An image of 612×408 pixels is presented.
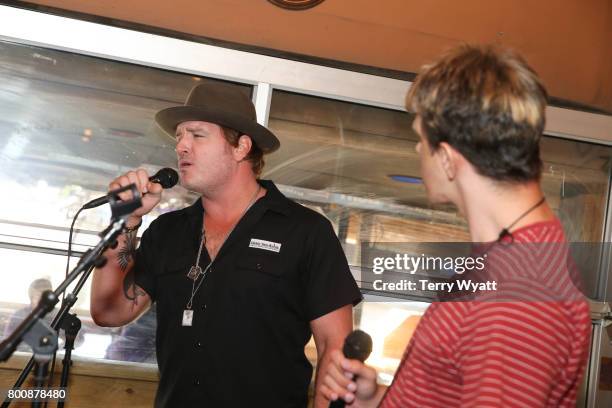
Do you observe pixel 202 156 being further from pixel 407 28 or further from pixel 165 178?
pixel 407 28

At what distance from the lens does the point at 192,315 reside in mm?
2443

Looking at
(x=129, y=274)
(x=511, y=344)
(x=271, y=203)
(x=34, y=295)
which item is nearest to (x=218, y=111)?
(x=271, y=203)

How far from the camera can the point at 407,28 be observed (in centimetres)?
351

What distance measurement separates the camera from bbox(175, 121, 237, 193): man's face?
260 cm

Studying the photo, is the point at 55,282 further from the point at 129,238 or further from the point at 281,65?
the point at 281,65

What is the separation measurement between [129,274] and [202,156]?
500 millimetres

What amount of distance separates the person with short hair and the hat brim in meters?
1.39

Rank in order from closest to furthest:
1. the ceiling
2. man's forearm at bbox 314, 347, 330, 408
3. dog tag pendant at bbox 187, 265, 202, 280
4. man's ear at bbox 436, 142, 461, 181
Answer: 1. man's ear at bbox 436, 142, 461, 181
2. man's forearm at bbox 314, 347, 330, 408
3. dog tag pendant at bbox 187, 265, 202, 280
4. the ceiling

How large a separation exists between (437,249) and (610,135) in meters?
1.03

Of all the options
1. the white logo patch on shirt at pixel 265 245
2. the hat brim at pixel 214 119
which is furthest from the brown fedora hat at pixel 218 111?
the white logo patch on shirt at pixel 265 245

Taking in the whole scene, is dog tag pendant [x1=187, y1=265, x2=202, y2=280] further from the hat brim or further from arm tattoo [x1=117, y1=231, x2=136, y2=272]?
the hat brim

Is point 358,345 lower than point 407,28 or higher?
lower

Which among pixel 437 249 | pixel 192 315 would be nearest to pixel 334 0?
pixel 437 249

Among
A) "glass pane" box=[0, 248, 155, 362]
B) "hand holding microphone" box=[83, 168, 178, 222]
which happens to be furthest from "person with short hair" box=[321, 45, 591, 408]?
"glass pane" box=[0, 248, 155, 362]
